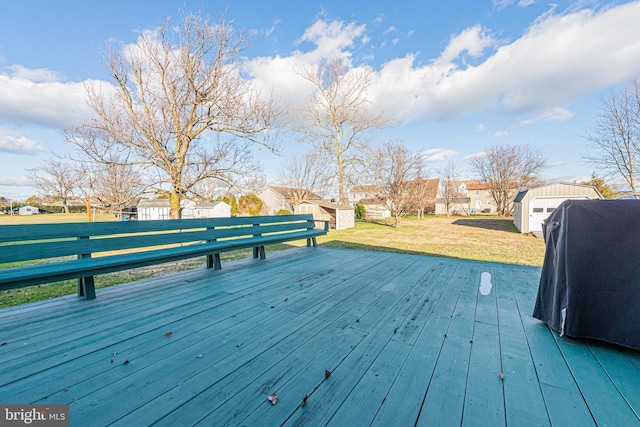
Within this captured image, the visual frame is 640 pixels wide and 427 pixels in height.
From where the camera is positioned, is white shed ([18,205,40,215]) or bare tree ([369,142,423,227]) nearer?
bare tree ([369,142,423,227])

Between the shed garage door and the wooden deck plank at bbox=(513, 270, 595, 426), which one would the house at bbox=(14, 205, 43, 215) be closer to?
the wooden deck plank at bbox=(513, 270, 595, 426)

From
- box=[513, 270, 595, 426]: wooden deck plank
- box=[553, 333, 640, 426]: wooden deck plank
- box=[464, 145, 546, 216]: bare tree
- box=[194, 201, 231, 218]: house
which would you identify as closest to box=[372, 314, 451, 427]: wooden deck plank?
box=[513, 270, 595, 426]: wooden deck plank

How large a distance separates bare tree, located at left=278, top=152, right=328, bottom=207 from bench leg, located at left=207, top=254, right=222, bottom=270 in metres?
20.8

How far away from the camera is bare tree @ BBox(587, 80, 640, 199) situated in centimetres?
1199

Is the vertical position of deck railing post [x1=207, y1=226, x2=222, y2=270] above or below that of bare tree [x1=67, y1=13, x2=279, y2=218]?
below

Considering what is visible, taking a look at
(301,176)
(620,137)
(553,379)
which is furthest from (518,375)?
(301,176)

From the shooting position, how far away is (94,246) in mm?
2807

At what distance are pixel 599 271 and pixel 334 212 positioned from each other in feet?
49.5

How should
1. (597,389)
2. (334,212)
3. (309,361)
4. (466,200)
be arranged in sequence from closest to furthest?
1. (597,389)
2. (309,361)
3. (334,212)
4. (466,200)

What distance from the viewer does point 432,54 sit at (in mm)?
11562

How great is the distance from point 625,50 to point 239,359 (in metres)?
16.7

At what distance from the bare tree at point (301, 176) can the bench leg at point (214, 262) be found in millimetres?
20836

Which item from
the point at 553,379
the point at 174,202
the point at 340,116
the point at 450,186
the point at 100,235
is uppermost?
the point at 340,116

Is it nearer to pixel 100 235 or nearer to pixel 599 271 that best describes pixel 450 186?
pixel 599 271
